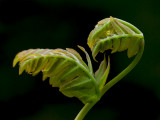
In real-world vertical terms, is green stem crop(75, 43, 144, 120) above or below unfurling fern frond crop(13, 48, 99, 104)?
below

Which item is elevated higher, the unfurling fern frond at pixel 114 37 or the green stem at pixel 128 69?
the unfurling fern frond at pixel 114 37

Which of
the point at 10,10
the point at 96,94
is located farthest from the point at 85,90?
the point at 10,10

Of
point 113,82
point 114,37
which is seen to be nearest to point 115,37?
point 114,37

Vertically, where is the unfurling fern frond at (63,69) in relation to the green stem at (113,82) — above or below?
above

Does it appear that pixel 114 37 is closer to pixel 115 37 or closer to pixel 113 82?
pixel 115 37

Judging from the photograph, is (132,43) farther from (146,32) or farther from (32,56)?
(146,32)

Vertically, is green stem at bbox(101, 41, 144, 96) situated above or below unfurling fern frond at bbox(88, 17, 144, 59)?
below
